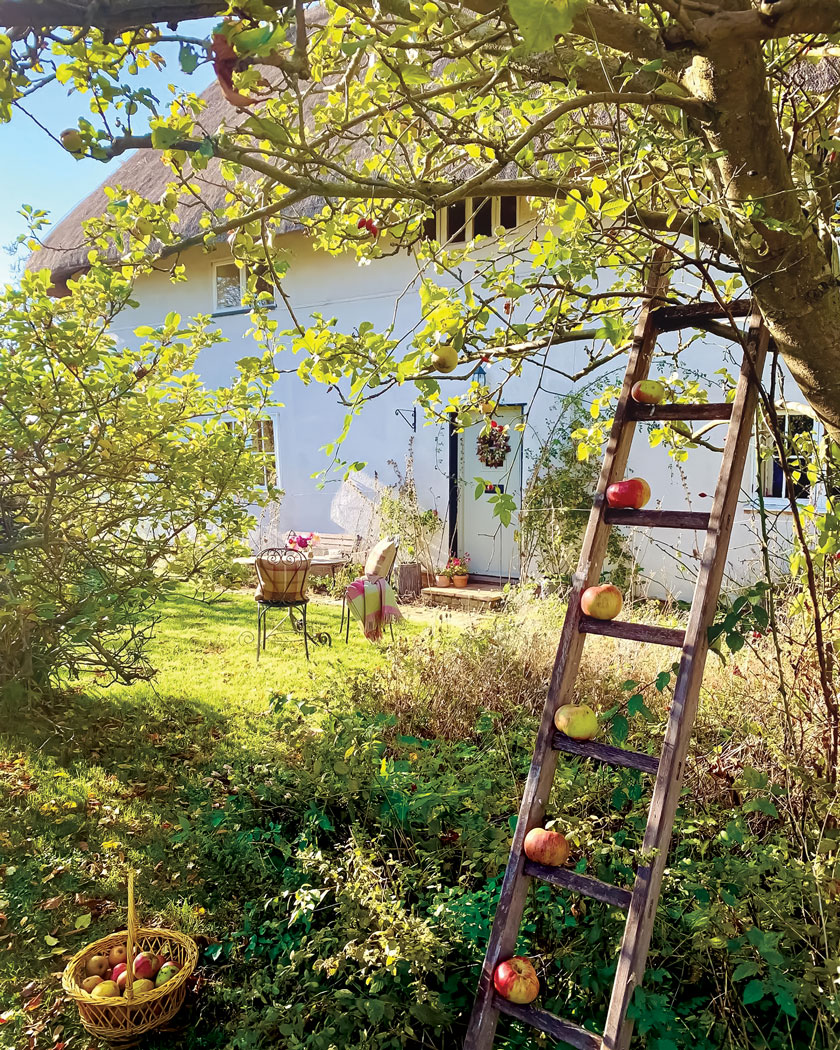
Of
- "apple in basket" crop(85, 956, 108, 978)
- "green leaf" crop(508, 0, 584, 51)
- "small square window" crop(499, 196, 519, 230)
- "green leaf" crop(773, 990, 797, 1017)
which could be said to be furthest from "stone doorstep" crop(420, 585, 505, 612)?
"green leaf" crop(508, 0, 584, 51)

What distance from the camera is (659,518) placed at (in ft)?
6.17

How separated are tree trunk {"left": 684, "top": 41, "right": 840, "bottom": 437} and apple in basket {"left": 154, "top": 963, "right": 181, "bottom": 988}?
7.73ft

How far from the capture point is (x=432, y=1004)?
66.4 inches

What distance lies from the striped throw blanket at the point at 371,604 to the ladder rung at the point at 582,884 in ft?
12.4

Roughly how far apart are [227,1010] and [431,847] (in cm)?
72

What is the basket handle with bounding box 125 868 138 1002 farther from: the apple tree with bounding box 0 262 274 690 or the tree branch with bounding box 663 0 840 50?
the tree branch with bounding box 663 0 840 50

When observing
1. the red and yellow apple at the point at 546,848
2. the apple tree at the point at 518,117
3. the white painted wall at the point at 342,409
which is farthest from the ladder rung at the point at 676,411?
the white painted wall at the point at 342,409

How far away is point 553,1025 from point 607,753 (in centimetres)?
59

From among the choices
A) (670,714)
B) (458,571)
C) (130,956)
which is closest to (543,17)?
(670,714)

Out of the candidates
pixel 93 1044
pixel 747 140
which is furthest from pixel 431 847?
pixel 747 140

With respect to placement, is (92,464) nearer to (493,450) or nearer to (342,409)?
(493,450)

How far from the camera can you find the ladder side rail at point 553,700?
1.68 m

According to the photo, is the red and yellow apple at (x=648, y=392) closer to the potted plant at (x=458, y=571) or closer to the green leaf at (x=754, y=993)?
the green leaf at (x=754, y=993)

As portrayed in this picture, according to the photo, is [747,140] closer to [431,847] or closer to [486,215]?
[431,847]
